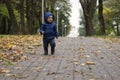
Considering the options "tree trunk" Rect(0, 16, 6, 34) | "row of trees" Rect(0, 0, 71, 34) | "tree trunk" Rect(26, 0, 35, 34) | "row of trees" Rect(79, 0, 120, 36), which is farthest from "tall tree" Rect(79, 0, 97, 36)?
"tree trunk" Rect(0, 16, 6, 34)

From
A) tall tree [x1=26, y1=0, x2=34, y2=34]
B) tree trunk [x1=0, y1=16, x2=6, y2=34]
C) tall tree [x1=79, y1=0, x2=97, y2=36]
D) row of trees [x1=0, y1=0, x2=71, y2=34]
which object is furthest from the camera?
tree trunk [x1=0, y1=16, x2=6, y2=34]

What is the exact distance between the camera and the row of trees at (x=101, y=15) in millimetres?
44094

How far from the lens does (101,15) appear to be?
46438mm

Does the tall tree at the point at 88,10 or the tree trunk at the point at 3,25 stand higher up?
the tall tree at the point at 88,10

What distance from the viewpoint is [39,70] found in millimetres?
10688

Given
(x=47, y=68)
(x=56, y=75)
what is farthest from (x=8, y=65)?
(x=56, y=75)

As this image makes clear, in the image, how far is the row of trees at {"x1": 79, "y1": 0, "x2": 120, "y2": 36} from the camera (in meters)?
44.1

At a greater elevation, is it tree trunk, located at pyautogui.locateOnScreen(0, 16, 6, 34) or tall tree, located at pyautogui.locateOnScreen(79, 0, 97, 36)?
tall tree, located at pyautogui.locateOnScreen(79, 0, 97, 36)

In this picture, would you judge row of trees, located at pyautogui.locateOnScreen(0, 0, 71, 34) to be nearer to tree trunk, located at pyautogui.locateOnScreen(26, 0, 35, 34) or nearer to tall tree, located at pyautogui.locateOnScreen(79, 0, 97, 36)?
tree trunk, located at pyautogui.locateOnScreen(26, 0, 35, 34)

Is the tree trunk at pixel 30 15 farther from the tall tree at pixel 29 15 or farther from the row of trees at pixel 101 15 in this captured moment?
the row of trees at pixel 101 15

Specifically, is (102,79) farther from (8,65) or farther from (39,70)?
(8,65)

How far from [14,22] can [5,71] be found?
105 feet

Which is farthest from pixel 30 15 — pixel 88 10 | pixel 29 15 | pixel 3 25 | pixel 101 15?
pixel 3 25

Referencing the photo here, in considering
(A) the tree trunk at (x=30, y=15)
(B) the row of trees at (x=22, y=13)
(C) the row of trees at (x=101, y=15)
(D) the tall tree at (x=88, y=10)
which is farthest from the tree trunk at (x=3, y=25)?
(D) the tall tree at (x=88, y=10)
